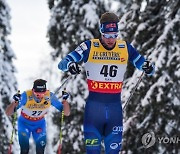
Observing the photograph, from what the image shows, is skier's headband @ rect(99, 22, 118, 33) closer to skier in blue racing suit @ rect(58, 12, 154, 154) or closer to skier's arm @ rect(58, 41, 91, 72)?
skier in blue racing suit @ rect(58, 12, 154, 154)

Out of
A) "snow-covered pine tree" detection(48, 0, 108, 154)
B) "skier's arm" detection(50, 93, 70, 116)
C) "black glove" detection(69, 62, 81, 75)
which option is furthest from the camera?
"snow-covered pine tree" detection(48, 0, 108, 154)

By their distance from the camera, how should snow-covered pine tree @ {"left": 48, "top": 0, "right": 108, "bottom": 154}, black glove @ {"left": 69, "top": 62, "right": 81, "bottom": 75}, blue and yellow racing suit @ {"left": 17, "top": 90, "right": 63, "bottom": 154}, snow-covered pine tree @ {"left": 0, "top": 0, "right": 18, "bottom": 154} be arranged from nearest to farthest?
black glove @ {"left": 69, "top": 62, "right": 81, "bottom": 75} < blue and yellow racing suit @ {"left": 17, "top": 90, "right": 63, "bottom": 154} < snow-covered pine tree @ {"left": 0, "top": 0, "right": 18, "bottom": 154} < snow-covered pine tree @ {"left": 48, "top": 0, "right": 108, "bottom": 154}

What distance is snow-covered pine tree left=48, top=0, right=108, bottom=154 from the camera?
20234mm

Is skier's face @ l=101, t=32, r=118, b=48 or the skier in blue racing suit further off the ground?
skier's face @ l=101, t=32, r=118, b=48

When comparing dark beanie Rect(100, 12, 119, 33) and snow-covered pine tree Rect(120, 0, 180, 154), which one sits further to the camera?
snow-covered pine tree Rect(120, 0, 180, 154)

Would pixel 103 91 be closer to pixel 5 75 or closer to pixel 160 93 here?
pixel 160 93

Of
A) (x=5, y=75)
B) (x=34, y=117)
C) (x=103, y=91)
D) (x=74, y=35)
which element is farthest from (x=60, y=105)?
(x=74, y=35)

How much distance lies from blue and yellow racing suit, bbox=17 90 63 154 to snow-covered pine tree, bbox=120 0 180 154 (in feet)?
13.9

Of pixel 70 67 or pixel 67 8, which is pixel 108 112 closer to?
pixel 70 67

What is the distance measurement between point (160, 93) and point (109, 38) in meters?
6.41

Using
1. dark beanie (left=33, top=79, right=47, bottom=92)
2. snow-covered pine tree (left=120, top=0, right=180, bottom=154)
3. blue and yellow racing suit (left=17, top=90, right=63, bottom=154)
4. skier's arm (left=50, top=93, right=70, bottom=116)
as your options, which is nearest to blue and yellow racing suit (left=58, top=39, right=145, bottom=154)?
skier's arm (left=50, top=93, right=70, bottom=116)

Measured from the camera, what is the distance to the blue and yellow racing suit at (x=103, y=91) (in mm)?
5547

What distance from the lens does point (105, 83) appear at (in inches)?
221

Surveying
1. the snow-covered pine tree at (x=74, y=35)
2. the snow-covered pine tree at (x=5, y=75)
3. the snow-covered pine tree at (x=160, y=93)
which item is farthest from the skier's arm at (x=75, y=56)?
the snow-covered pine tree at (x=74, y=35)
